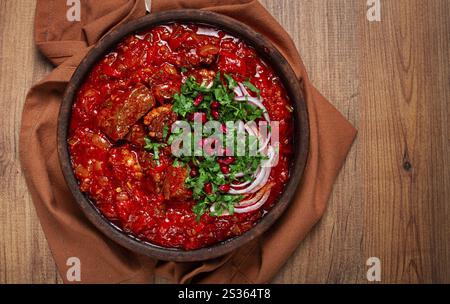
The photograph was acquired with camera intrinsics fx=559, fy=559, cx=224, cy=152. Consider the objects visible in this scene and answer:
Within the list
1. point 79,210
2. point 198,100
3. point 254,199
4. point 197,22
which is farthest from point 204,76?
point 79,210

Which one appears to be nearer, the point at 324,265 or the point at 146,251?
the point at 146,251

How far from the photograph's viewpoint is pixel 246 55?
410 centimetres

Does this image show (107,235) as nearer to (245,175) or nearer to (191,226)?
(191,226)

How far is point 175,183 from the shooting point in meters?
3.94

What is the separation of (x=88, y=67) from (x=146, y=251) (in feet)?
4.51

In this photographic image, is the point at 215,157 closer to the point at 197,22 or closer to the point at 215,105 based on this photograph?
the point at 215,105

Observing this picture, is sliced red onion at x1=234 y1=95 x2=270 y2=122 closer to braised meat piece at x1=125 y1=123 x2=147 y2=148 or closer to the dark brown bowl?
the dark brown bowl

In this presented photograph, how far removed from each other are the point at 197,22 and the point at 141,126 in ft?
2.83

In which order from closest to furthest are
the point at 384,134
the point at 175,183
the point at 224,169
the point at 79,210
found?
the point at 175,183, the point at 224,169, the point at 79,210, the point at 384,134

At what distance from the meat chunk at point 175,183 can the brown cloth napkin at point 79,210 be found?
69 centimetres

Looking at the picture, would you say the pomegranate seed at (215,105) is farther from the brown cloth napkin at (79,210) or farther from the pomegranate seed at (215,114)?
the brown cloth napkin at (79,210)

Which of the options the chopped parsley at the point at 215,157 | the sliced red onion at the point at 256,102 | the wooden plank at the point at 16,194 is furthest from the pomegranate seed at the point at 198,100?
the wooden plank at the point at 16,194
